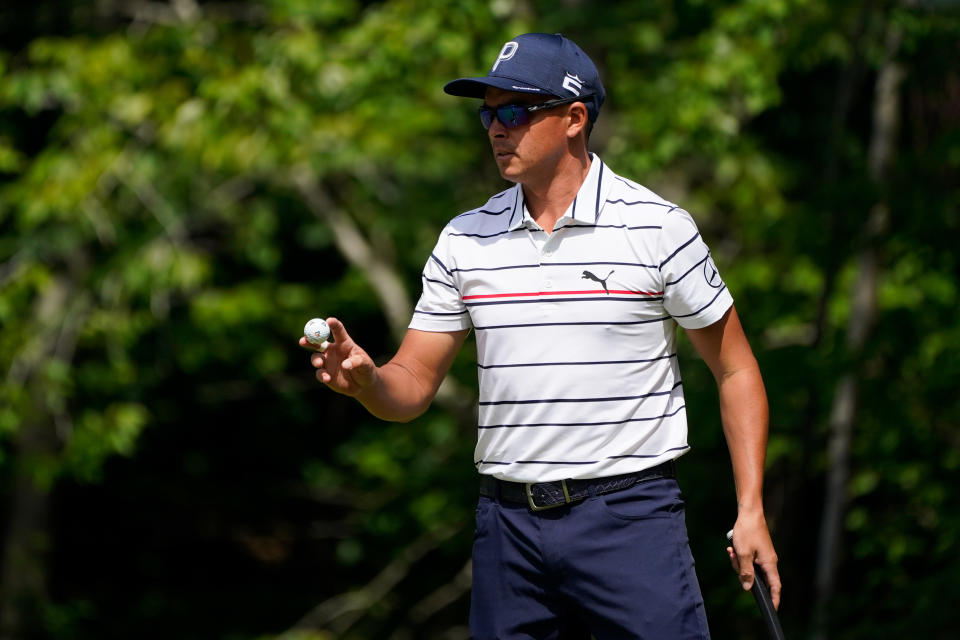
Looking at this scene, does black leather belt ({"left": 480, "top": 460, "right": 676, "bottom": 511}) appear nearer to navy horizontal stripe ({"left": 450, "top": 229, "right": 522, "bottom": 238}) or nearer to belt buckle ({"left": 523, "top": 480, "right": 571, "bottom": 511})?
belt buckle ({"left": 523, "top": 480, "right": 571, "bottom": 511})

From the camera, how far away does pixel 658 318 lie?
7.95 feet

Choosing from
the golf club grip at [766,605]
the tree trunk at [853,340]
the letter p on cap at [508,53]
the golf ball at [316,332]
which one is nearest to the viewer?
the golf ball at [316,332]

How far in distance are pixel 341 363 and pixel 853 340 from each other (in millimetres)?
4660

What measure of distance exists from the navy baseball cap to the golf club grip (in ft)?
3.10

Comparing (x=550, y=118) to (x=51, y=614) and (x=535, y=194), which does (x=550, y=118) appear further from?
(x=51, y=614)

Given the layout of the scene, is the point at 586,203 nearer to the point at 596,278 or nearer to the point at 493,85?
the point at 596,278

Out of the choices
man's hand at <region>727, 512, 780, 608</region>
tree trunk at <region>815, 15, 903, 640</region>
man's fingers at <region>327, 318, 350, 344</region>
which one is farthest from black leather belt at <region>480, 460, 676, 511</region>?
tree trunk at <region>815, 15, 903, 640</region>

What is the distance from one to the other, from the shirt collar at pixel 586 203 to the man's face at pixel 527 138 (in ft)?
0.23

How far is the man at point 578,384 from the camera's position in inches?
93.0

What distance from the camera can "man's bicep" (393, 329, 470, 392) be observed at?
256cm

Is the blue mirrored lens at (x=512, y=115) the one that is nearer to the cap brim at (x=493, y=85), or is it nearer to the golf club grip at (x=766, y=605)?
the cap brim at (x=493, y=85)

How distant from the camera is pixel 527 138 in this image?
2.44 metres

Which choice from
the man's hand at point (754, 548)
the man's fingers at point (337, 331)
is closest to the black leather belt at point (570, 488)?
the man's hand at point (754, 548)

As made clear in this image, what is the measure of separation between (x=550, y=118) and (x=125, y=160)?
5.38m
